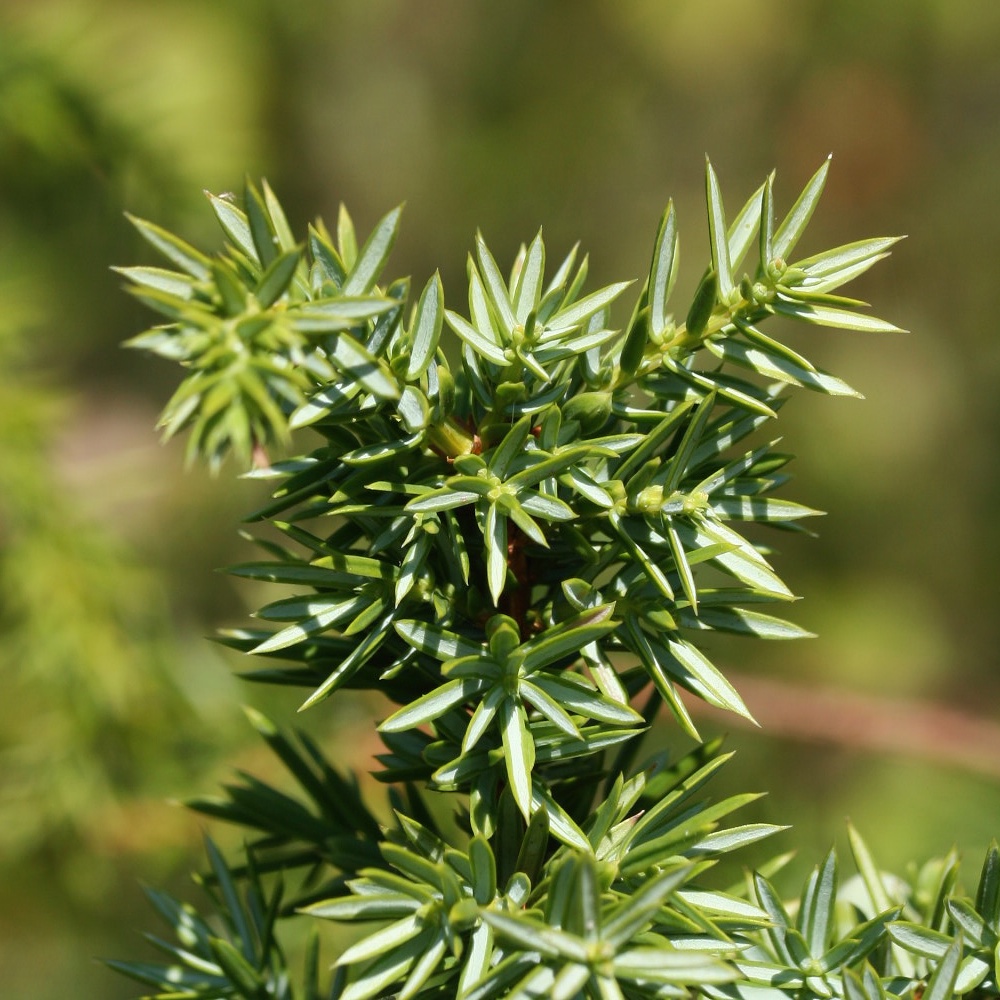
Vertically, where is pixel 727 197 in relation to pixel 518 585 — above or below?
above

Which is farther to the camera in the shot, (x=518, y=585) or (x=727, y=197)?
(x=727, y=197)

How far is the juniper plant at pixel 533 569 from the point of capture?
283 millimetres

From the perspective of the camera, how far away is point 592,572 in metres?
0.36

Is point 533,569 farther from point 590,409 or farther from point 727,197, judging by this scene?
point 727,197

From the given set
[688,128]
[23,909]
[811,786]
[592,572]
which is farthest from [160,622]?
[688,128]

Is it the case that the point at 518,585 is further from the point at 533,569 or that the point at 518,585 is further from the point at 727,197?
the point at 727,197

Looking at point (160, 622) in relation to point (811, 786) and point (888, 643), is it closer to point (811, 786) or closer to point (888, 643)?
point (811, 786)

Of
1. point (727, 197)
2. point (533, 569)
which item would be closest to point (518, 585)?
point (533, 569)

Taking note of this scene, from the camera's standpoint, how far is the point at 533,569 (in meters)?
0.38

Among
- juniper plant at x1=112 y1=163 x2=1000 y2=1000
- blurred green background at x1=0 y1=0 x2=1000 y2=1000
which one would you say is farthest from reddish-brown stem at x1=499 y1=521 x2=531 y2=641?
blurred green background at x1=0 y1=0 x2=1000 y2=1000

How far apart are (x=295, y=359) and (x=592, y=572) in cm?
15

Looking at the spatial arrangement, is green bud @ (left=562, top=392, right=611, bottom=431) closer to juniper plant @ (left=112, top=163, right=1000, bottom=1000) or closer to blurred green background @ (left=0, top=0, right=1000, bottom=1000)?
juniper plant @ (left=112, top=163, right=1000, bottom=1000)

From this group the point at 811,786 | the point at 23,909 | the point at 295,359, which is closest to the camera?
the point at 295,359

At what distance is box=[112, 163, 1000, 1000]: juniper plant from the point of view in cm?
28
